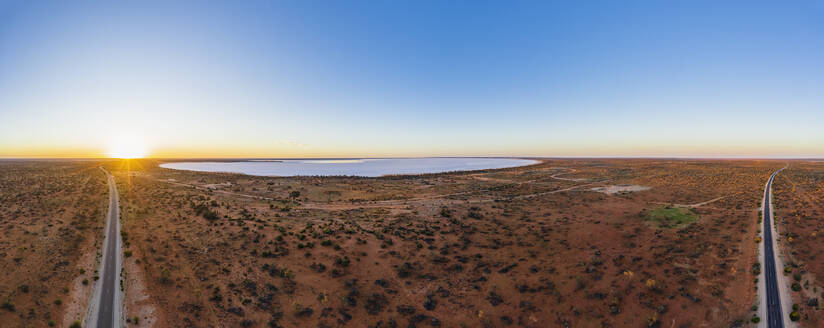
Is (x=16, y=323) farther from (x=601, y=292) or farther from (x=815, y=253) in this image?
(x=815, y=253)

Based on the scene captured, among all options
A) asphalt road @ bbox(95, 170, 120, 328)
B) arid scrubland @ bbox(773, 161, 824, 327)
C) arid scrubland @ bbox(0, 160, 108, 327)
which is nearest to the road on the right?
arid scrubland @ bbox(773, 161, 824, 327)

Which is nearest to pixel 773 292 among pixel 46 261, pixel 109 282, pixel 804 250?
pixel 804 250

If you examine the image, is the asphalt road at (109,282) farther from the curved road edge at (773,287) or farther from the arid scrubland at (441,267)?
the curved road edge at (773,287)

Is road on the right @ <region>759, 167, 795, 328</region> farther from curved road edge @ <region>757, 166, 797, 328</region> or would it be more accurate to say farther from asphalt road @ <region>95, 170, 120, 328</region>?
asphalt road @ <region>95, 170, 120, 328</region>

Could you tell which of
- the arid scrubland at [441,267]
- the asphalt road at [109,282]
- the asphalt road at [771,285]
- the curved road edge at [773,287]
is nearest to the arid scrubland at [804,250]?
the curved road edge at [773,287]

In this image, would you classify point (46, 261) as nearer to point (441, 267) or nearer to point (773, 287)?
point (441, 267)

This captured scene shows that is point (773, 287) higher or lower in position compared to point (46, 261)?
lower

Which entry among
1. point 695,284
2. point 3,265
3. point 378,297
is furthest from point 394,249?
point 3,265

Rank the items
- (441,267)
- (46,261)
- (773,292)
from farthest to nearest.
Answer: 1. (441,267)
2. (46,261)
3. (773,292)
